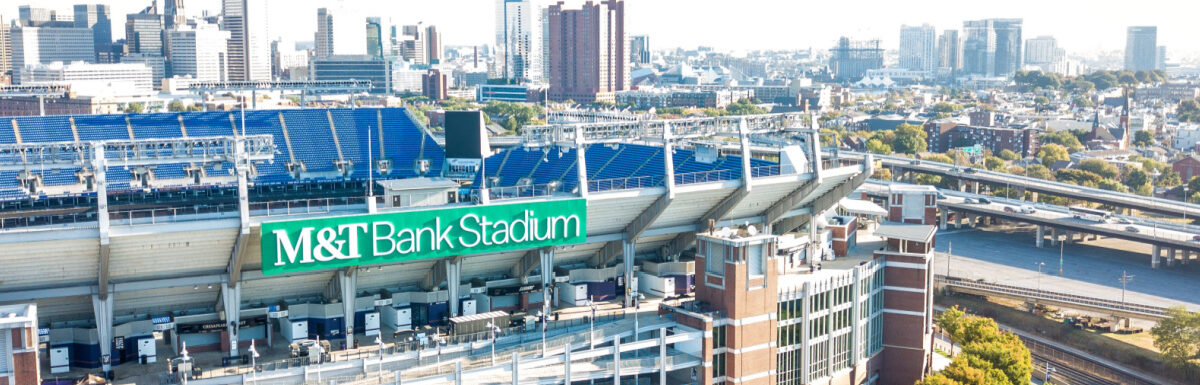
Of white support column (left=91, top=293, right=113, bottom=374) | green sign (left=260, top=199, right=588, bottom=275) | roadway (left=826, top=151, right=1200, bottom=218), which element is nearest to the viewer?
white support column (left=91, top=293, right=113, bottom=374)

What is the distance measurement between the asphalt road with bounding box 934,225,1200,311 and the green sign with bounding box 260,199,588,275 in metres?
59.5

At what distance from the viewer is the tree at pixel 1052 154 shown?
186125 mm

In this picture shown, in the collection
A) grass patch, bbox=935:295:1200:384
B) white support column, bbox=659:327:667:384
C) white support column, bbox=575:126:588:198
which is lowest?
grass patch, bbox=935:295:1200:384

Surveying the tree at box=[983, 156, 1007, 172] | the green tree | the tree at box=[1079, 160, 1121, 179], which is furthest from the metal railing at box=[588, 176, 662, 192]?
the green tree

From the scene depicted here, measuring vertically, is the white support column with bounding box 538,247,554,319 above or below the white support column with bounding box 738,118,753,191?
below

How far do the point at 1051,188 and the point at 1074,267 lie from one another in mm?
36114

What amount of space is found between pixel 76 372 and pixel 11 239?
A: 9.38m

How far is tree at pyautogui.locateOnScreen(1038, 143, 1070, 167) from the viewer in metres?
186

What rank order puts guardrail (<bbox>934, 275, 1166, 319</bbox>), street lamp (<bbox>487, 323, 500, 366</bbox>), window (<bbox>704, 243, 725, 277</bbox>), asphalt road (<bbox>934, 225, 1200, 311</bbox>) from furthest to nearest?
asphalt road (<bbox>934, 225, 1200, 311</bbox>) → guardrail (<bbox>934, 275, 1166, 319</bbox>) → window (<bbox>704, 243, 725, 277</bbox>) → street lamp (<bbox>487, 323, 500, 366</bbox>)

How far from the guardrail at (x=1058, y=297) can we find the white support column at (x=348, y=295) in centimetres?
5958

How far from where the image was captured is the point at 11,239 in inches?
2013

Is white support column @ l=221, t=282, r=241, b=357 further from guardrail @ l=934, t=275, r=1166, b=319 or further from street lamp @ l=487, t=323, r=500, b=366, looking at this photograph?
guardrail @ l=934, t=275, r=1166, b=319

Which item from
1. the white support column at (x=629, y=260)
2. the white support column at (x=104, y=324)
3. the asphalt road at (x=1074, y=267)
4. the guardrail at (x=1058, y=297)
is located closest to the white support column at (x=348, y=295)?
the white support column at (x=104, y=324)

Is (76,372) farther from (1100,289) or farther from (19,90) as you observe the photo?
(1100,289)
